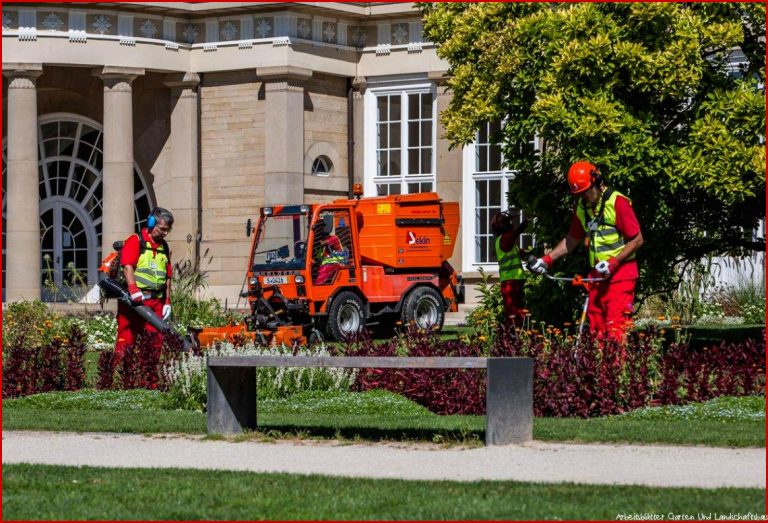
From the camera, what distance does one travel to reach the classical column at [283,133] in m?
31.8

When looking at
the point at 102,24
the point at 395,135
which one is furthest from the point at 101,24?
the point at 395,135

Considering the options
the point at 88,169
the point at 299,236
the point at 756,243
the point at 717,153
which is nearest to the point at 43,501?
the point at 717,153

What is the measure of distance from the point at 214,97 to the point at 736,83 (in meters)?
17.6

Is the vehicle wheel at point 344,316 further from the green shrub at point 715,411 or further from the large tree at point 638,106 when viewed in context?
the green shrub at point 715,411

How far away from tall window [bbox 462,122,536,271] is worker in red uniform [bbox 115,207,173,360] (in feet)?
53.7

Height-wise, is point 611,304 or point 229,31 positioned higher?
point 229,31

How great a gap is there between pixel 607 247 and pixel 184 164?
2014cm

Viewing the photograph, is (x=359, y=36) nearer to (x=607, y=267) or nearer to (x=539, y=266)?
(x=539, y=266)

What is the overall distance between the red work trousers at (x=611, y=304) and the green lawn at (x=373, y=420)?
138 centimetres

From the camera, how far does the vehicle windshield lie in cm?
2461

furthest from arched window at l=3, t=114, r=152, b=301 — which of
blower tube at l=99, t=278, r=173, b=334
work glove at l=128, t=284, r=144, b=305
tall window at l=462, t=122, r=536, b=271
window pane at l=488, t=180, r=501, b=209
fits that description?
work glove at l=128, t=284, r=144, b=305

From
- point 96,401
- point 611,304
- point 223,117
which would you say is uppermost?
point 223,117

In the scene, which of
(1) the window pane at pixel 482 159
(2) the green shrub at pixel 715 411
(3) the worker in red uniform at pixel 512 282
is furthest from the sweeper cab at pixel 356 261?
(2) the green shrub at pixel 715 411

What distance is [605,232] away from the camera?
13664 millimetres
